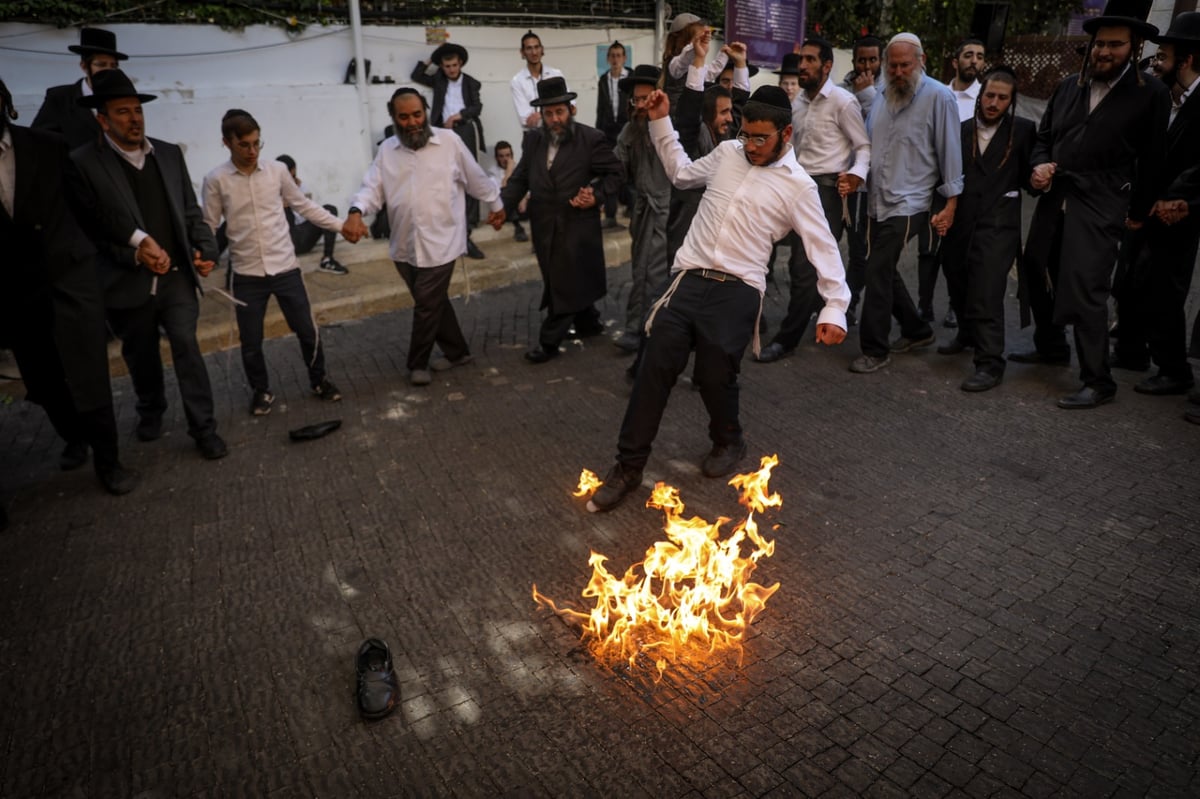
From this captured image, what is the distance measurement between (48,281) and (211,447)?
1388mm

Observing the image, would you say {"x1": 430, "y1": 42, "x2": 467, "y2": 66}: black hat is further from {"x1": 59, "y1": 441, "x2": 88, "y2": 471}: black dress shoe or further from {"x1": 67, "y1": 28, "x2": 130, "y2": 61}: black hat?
{"x1": 59, "y1": 441, "x2": 88, "y2": 471}: black dress shoe

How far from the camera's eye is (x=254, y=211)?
19.7 ft

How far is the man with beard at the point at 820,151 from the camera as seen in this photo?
6766 mm

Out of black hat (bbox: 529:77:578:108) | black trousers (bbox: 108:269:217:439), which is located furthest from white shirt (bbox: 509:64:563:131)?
Answer: black trousers (bbox: 108:269:217:439)

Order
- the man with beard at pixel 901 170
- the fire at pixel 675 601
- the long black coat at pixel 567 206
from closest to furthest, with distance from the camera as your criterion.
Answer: the fire at pixel 675 601 → the man with beard at pixel 901 170 → the long black coat at pixel 567 206

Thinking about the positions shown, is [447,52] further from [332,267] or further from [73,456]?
[73,456]

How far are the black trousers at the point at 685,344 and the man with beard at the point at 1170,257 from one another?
3272 millimetres

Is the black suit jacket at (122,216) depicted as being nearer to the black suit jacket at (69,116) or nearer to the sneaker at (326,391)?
the sneaker at (326,391)

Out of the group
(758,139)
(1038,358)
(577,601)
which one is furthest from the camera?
(1038,358)

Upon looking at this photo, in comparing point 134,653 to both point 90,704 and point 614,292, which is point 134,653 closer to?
point 90,704

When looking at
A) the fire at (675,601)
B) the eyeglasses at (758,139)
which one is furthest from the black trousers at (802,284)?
the fire at (675,601)

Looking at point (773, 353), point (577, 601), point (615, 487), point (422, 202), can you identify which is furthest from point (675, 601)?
point (422, 202)

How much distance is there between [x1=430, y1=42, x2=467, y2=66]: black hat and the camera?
10641mm

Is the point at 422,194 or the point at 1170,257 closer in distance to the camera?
the point at 1170,257
